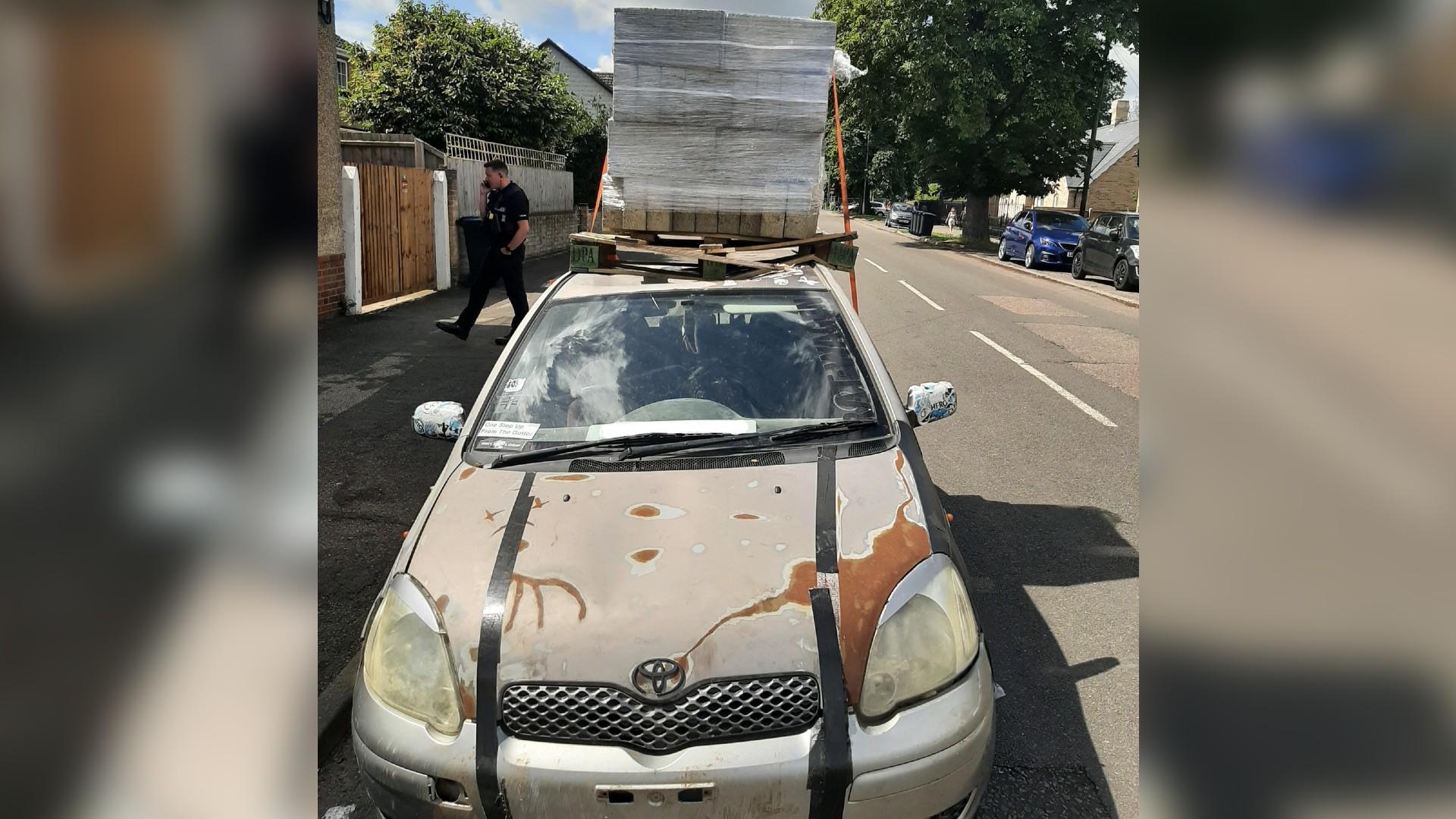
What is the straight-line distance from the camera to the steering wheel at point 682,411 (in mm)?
3293

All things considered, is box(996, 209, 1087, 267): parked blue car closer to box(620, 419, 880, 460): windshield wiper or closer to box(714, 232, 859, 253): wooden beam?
box(714, 232, 859, 253): wooden beam

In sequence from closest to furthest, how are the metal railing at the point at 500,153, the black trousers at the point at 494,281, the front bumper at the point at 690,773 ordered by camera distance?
1. the front bumper at the point at 690,773
2. the black trousers at the point at 494,281
3. the metal railing at the point at 500,153

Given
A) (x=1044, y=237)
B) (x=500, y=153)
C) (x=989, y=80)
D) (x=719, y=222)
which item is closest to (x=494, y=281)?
(x=719, y=222)

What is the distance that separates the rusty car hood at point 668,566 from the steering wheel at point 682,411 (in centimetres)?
44

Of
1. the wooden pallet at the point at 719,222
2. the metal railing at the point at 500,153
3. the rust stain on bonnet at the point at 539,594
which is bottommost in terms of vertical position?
the rust stain on bonnet at the point at 539,594

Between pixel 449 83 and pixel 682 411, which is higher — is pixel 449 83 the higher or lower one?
the higher one

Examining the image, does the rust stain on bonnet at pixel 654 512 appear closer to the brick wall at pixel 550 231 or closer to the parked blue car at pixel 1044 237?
the brick wall at pixel 550 231

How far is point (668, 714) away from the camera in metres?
2.18

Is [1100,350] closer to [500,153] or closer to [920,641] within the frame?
[920,641]

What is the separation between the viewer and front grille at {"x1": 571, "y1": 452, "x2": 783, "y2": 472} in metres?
2.92

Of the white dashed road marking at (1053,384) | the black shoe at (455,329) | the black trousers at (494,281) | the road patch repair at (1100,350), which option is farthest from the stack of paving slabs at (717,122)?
the black shoe at (455,329)

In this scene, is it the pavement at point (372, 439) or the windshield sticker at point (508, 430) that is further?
the pavement at point (372, 439)

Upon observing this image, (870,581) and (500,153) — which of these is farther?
(500,153)

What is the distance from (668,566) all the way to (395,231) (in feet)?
42.0
